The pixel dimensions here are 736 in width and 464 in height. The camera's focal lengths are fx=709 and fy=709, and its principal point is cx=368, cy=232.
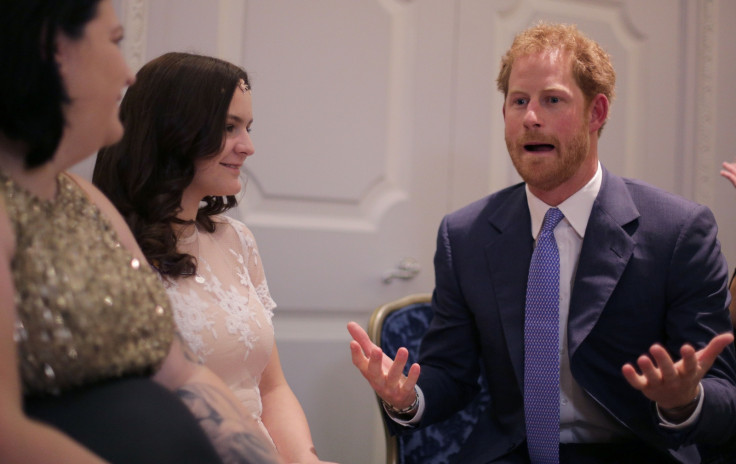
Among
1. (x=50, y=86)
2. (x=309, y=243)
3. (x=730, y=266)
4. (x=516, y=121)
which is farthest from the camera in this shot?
(x=730, y=266)

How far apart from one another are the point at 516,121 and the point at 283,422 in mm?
868

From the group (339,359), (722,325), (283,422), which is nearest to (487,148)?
(339,359)

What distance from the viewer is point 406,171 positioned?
84.0 inches

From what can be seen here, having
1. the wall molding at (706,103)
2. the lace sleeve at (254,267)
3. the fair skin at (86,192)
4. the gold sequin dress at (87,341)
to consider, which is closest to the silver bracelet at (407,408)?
the lace sleeve at (254,267)

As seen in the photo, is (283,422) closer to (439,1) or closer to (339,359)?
(339,359)

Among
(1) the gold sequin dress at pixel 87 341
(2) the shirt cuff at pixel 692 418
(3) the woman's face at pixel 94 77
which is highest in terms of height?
(3) the woman's face at pixel 94 77

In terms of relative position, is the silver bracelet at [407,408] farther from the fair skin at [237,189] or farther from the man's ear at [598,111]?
the man's ear at [598,111]

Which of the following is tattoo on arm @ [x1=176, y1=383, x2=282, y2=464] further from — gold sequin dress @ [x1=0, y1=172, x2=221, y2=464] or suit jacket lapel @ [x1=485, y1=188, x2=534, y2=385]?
suit jacket lapel @ [x1=485, y1=188, x2=534, y2=385]

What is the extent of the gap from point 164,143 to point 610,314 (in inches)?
38.8

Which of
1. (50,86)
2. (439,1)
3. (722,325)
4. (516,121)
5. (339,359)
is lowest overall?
(339,359)

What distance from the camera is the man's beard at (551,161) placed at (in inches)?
63.9

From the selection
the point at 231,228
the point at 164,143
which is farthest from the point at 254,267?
the point at 164,143

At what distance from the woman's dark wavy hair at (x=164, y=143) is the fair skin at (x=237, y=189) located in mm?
30

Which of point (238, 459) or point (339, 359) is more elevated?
point (238, 459)
